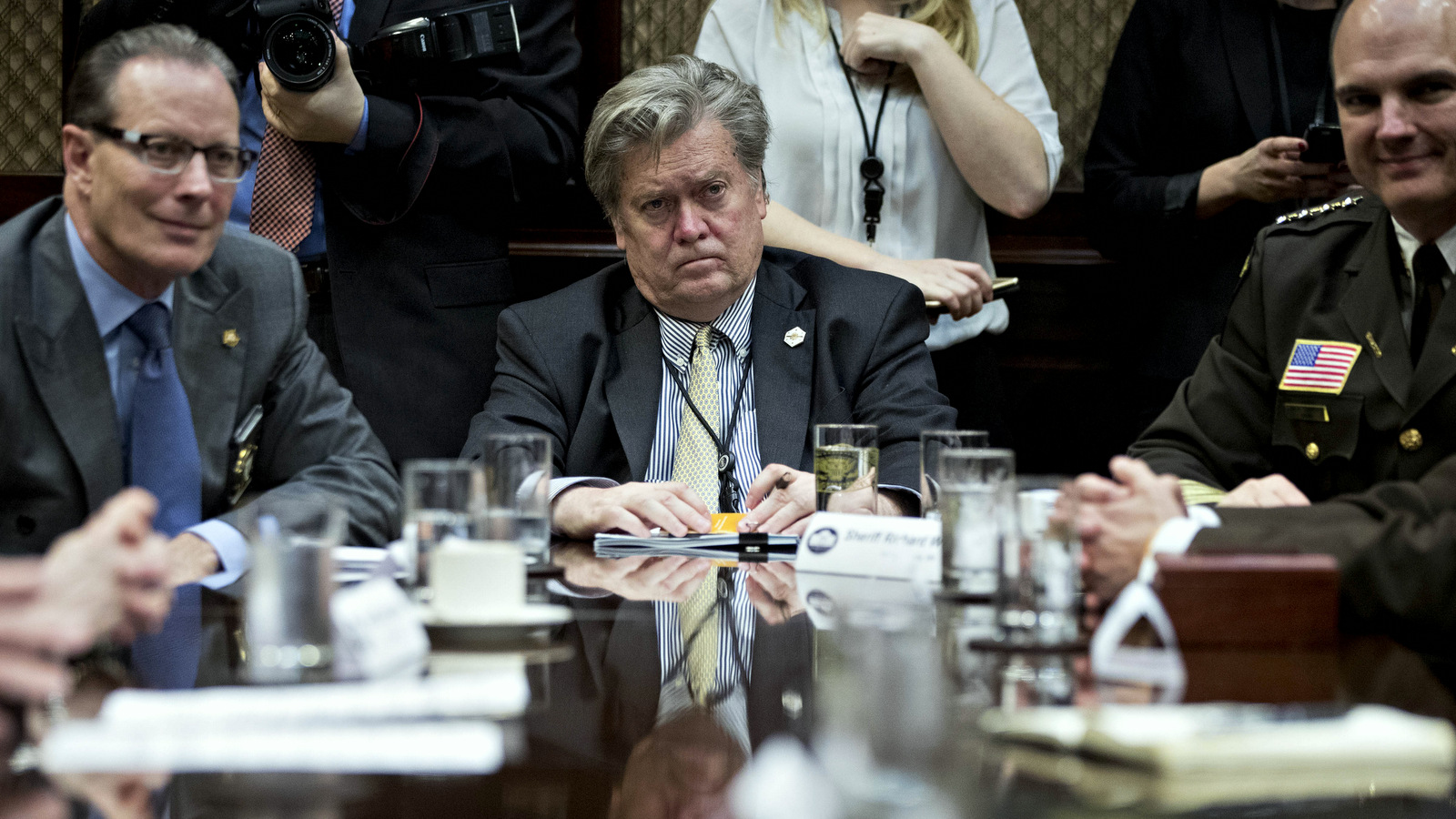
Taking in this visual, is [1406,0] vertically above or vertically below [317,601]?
above

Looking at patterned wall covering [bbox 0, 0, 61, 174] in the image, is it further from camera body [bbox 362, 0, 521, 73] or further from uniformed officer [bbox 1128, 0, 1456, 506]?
uniformed officer [bbox 1128, 0, 1456, 506]

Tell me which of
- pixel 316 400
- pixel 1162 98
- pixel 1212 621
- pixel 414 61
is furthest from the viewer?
pixel 1162 98

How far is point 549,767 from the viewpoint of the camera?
3.13 feet

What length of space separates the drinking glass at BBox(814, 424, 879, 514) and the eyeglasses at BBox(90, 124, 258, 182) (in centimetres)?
89

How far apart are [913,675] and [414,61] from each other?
2242mm

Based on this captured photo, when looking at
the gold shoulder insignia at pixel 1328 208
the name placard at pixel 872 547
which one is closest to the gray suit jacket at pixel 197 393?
the name placard at pixel 872 547

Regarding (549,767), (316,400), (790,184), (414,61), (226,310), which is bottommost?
(549,767)

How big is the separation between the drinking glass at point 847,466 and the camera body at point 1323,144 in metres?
1.46

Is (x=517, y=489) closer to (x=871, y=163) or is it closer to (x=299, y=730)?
(x=299, y=730)

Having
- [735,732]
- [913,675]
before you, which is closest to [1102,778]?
[913,675]

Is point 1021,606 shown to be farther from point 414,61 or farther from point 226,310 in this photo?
point 414,61

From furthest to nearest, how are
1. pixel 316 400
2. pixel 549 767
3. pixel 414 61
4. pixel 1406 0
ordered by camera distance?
pixel 414 61 < pixel 316 400 < pixel 1406 0 < pixel 549 767

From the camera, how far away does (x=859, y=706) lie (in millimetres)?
839

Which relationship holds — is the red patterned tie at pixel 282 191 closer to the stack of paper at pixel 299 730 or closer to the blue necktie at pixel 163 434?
the blue necktie at pixel 163 434
